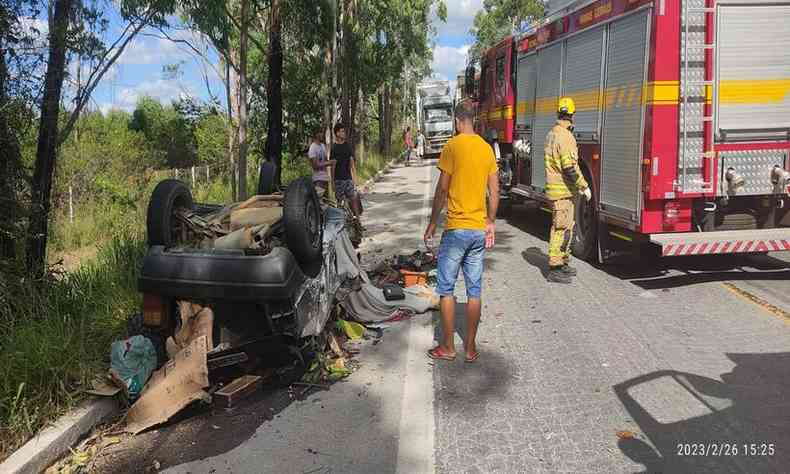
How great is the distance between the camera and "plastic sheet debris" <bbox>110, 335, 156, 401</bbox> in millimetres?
4480

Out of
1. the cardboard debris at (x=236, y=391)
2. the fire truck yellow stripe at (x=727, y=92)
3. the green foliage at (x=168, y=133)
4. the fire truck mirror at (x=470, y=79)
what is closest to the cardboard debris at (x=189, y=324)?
the cardboard debris at (x=236, y=391)

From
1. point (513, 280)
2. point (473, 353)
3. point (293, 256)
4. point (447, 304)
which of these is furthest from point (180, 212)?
point (513, 280)

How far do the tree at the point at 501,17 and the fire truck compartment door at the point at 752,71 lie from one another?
3983cm

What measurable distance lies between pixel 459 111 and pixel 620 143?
3.03 metres

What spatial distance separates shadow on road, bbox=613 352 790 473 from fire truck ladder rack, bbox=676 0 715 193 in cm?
242

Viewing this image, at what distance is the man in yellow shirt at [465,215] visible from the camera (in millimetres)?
5141

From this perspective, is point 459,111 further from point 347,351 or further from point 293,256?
point 347,351

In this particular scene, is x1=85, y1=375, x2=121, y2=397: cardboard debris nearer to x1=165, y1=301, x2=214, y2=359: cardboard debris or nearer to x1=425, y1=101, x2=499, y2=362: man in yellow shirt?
x1=165, y1=301, x2=214, y2=359: cardboard debris

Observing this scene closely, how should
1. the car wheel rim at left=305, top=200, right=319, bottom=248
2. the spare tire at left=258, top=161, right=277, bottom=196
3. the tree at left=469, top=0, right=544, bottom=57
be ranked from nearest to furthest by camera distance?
the car wheel rim at left=305, top=200, right=319, bottom=248 < the spare tire at left=258, top=161, right=277, bottom=196 < the tree at left=469, top=0, right=544, bottom=57

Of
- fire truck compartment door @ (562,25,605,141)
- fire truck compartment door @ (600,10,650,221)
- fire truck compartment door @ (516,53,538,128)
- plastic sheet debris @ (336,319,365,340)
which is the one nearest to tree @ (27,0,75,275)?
plastic sheet debris @ (336,319,365,340)

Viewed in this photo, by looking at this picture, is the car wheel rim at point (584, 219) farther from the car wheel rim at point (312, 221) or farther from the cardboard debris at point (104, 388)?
the cardboard debris at point (104, 388)

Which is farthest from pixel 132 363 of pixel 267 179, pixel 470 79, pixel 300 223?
pixel 470 79

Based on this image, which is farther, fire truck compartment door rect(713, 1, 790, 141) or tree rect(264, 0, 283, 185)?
tree rect(264, 0, 283, 185)

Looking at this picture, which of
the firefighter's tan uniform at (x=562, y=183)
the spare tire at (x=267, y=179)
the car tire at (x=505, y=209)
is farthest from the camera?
the car tire at (x=505, y=209)
